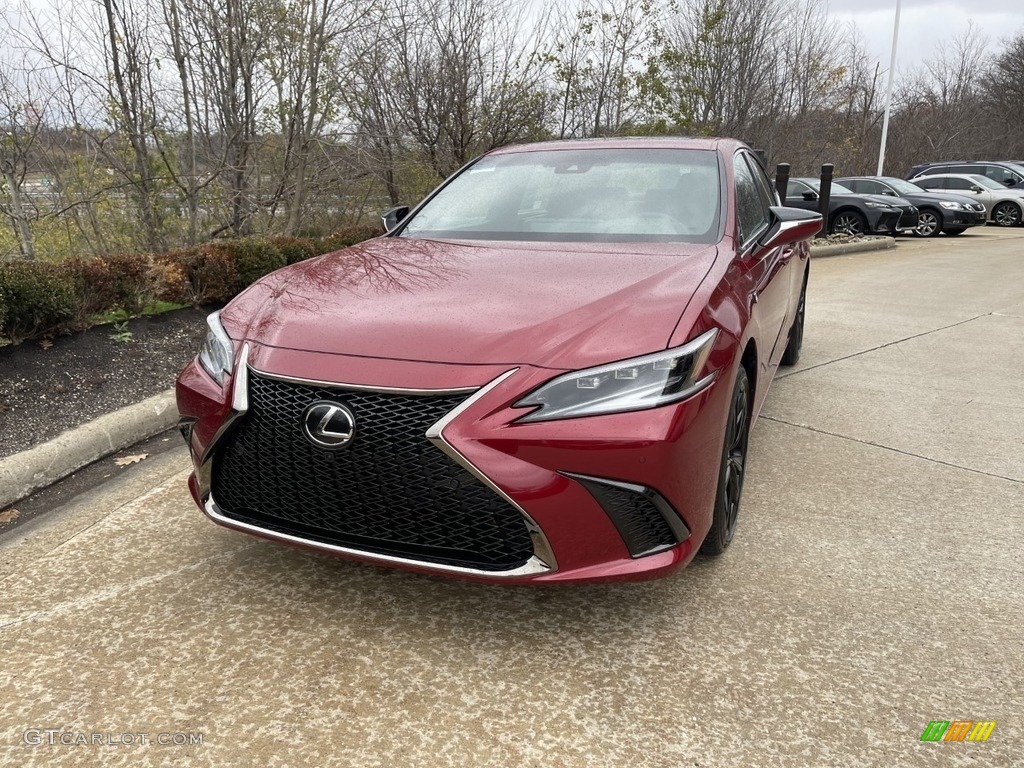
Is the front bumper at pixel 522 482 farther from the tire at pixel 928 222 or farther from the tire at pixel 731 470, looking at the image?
the tire at pixel 928 222

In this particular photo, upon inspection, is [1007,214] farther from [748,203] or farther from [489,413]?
[489,413]

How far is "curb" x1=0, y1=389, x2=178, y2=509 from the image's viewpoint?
3.35 m

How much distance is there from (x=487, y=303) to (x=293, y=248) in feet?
14.6

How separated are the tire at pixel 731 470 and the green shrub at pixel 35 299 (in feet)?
12.1

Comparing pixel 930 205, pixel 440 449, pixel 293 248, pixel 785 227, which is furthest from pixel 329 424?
pixel 930 205

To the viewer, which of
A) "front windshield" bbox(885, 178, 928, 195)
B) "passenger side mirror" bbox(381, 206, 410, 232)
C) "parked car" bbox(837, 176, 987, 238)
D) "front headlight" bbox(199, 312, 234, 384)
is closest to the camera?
"front headlight" bbox(199, 312, 234, 384)

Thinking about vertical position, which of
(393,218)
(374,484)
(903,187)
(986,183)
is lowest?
(986,183)

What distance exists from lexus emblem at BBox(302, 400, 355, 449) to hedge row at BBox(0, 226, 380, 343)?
2.78m

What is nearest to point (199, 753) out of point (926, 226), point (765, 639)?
point (765, 639)

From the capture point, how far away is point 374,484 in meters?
2.18

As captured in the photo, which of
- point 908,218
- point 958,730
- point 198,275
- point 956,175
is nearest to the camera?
point 958,730

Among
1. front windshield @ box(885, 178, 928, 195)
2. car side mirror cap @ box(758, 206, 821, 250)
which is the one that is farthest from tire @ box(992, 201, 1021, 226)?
car side mirror cap @ box(758, 206, 821, 250)

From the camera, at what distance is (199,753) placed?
76.5 inches

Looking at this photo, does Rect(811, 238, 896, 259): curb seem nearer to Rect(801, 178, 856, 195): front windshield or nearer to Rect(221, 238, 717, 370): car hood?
Rect(801, 178, 856, 195): front windshield
